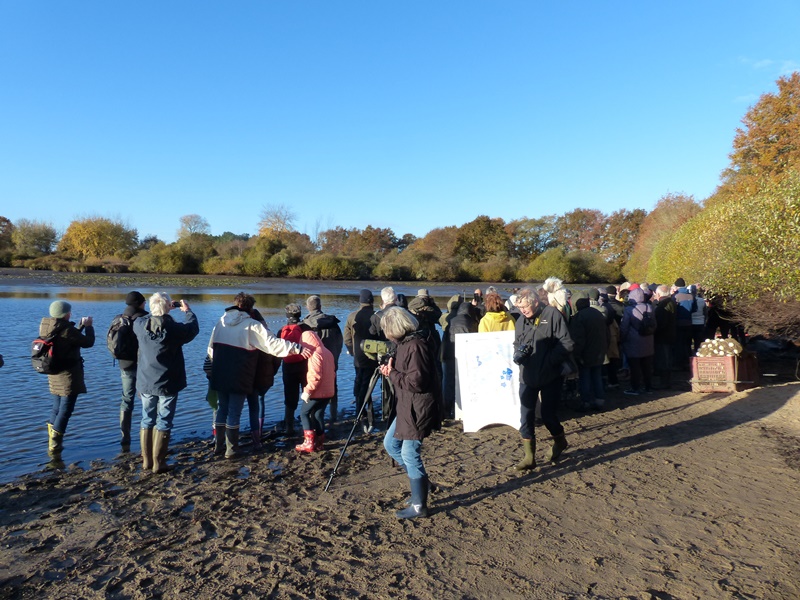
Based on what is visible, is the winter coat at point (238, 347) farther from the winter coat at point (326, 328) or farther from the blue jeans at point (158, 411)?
the winter coat at point (326, 328)

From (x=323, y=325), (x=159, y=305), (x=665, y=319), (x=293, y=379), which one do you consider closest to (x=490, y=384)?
(x=323, y=325)

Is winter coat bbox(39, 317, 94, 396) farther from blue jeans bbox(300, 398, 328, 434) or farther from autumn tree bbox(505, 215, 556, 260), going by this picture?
autumn tree bbox(505, 215, 556, 260)

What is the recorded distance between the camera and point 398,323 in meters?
5.12

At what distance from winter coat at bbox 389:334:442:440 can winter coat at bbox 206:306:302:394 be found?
2164mm

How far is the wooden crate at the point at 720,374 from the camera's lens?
10.6 meters

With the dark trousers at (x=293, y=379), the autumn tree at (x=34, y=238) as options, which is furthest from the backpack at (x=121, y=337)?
the autumn tree at (x=34, y=238)

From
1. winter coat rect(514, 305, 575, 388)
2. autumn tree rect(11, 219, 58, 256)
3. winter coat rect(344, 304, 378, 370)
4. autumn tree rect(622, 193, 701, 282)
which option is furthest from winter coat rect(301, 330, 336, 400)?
autumn tree rect(11, 219, 58, 256)

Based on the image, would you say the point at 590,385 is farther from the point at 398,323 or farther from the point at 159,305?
the point at 159,305

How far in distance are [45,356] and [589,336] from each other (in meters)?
7.61

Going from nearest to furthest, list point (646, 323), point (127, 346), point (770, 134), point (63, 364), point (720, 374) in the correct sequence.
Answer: point (63, 364), point (127, 346), point (646, 323), point (720, 374), point (770, 134)

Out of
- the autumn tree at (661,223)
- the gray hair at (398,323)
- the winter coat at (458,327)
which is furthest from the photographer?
the autumn tree at (661,223)

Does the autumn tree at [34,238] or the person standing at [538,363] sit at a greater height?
the autumn tree at [34,238]

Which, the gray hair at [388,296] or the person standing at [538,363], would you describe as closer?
the person standing at [538,363]

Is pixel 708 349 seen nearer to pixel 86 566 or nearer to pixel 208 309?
pixel 86 566
